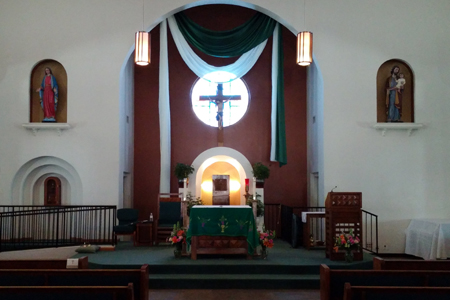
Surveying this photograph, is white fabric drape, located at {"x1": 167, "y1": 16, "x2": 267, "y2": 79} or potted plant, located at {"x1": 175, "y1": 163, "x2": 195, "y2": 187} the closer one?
potted plant, located at {"x1": 175, "y1": 163, "x2": 195, "y2": 187}

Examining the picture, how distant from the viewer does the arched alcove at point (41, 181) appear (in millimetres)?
10484

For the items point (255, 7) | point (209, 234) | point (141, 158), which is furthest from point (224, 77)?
point (209, 234)

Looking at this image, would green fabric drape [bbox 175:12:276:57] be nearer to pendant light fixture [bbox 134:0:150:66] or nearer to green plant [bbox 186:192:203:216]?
pendant light fixture [bbox 134:0:150:66]

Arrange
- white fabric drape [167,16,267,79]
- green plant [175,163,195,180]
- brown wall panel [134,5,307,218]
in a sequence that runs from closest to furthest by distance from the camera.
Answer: green plant [175,163,195,180] < white fabric drape [167,16,267,79] < brown wall panel [134,5,307,218]

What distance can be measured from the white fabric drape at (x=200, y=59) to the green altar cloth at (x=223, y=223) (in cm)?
450

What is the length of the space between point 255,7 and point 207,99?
2.61 metres

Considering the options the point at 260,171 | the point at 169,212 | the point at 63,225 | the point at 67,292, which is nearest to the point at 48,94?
the point at 63,225

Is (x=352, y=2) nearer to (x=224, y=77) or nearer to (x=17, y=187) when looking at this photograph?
(x=224, y=77)

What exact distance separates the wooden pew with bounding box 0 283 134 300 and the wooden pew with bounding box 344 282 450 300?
1.96 metres

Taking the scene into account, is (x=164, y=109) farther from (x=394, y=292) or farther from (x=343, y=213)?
(x=394, y=292)

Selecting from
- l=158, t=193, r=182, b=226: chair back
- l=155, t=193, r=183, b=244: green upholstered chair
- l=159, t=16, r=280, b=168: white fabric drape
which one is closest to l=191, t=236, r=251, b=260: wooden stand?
l=155, t=193, r=183, b=244: green upholstered chair

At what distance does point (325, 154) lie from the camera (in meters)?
10.4

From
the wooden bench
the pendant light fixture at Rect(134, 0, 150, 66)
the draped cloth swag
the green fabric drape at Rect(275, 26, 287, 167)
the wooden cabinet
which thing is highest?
the draped cloth swag

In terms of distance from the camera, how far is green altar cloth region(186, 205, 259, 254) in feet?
26.5
